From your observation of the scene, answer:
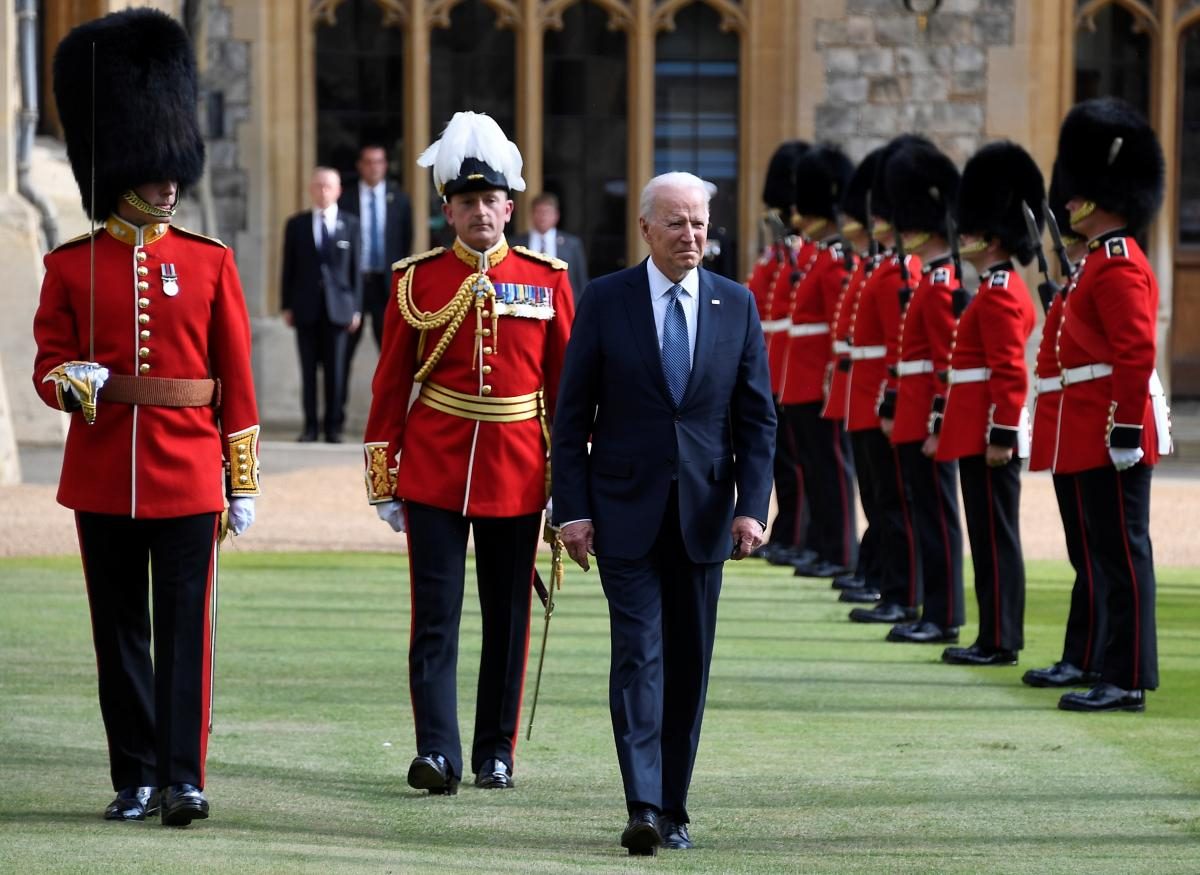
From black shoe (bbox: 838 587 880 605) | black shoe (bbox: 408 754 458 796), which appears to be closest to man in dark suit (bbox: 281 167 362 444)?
black shoe (bbox: 838 587 880 605)

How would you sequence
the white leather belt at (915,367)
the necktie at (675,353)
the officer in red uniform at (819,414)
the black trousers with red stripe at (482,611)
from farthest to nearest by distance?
the officer in red uniform at (819,414), the white leather belt at (915,367), the black trousers with red stripe at (482,611), the necktie at (675,353)

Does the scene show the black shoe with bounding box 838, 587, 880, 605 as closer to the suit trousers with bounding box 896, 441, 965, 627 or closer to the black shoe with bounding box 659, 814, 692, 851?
the suit trousers with bounding box 896, 441, 965, 627

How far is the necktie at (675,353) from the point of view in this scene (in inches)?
209

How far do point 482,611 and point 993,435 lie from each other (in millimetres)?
2535

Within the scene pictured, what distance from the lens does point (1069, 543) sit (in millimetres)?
7566

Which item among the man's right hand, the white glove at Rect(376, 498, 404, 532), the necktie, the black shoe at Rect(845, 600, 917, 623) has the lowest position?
the black shoe at Rect(845, 600, 917, 623)

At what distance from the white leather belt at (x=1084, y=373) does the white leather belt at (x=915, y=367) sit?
1408 mm

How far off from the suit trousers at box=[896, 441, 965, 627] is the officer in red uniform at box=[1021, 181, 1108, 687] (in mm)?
937

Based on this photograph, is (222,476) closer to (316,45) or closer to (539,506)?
(539,506)

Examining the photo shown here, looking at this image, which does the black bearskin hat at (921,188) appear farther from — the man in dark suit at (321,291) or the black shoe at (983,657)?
the man in dark suit at (321,291)

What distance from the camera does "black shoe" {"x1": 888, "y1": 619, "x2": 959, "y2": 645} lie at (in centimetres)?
866


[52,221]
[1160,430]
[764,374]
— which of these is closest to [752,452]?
[764,374]

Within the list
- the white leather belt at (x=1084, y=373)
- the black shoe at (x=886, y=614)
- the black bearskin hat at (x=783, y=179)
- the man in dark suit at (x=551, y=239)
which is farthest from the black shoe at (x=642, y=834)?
the man in dark suit at (x=551, y=239)

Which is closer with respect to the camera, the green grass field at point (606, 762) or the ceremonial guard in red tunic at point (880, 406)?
the green grass field at point (606, 762)
